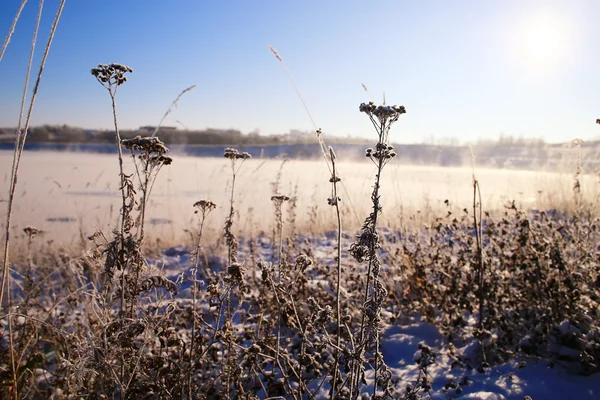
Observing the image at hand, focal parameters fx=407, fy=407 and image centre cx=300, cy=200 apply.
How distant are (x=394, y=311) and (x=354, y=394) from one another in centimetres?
217

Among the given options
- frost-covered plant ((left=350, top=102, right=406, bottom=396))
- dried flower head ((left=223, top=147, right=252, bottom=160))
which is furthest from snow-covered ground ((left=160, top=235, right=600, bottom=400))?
dried flower head ((left=223, top=147, right=252, bottom=160))

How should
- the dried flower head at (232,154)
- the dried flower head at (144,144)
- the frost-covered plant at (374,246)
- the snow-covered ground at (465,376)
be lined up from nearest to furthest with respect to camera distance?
the frost-covered plant at (374,246)
the dried flower head at (144,144)
the snow-covered ground at (465,376)
the dried flower head at (232,154)

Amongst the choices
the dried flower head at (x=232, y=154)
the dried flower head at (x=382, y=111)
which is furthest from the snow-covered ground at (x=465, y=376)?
the dried flower head at (x=382, y=111)

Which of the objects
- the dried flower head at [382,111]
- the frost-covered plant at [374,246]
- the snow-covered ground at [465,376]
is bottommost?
the snow-covered ground at [465,376]

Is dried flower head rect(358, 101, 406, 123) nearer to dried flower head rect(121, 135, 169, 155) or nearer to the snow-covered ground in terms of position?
dried flower head rect(121, 135, 169, 155)

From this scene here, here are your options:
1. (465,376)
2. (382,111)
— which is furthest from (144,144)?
(465,376)

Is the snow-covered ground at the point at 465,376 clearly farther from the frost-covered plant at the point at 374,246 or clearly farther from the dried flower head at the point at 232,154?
the dried flower head at the point at 232,154

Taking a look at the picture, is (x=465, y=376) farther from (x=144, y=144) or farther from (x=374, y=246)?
(x=144, y=144)

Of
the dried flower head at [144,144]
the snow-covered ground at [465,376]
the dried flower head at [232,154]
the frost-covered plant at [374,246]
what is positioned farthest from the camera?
the dried flower head at [232,154]

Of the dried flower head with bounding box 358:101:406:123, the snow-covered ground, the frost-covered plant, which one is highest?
Result: the dried flower head with bounding box 358:101:406:123

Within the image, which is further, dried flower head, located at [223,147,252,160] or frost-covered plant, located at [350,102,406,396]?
dried flower head, located at [223,147,252,160]

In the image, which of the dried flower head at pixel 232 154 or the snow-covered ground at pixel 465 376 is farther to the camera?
the dried flower head at pixel 232 154

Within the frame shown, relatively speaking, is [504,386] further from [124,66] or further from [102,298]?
[124,66]

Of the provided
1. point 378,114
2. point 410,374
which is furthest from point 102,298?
point 410,374
